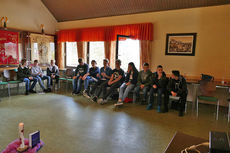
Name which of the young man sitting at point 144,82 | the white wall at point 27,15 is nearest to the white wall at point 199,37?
the young man sitting at point 144,82

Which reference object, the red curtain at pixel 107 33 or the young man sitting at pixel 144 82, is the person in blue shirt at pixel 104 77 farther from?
the red curtain at pixel 107 33

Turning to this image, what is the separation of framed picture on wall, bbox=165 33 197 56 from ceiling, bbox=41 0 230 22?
83cm

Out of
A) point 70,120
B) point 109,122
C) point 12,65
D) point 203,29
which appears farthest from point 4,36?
point 203,29

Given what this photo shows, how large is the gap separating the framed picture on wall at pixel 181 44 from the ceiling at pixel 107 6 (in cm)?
83

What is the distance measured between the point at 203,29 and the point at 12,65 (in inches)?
260

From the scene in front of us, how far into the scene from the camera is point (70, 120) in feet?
12.2

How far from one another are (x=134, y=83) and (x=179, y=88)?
130 cm

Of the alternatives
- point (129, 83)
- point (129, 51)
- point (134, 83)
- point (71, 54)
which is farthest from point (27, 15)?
point (134, 83)

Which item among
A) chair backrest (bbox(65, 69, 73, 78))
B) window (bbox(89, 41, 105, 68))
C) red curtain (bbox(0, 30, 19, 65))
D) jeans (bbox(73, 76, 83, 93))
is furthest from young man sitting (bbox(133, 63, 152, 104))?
red curtain (bbox(0, 30, 19, 65))

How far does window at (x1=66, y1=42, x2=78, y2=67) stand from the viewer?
8016 mm

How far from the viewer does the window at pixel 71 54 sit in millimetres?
8016

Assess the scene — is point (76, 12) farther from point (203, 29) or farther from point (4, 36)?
point (203, 29)

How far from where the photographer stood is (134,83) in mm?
5199

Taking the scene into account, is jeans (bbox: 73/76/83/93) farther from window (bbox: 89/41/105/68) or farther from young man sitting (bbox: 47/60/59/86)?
window (bbox: 89/41/105/68)
